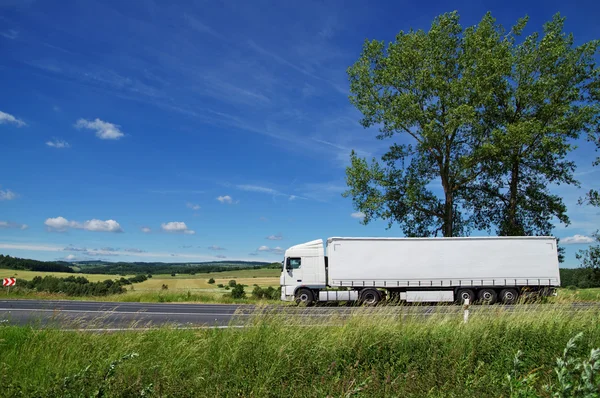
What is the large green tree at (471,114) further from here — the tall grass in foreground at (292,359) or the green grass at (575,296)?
the tall grass in foreground at (292,359)

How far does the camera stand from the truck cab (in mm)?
24859

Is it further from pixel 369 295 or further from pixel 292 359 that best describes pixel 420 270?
pixel 292 359

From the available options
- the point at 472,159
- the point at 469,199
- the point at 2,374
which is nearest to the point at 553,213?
the point at 469,199

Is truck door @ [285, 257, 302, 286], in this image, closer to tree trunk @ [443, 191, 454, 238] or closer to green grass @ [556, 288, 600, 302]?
tree trunk @ [443, 191, 454, 238]

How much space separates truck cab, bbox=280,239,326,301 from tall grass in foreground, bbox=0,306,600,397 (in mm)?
15726

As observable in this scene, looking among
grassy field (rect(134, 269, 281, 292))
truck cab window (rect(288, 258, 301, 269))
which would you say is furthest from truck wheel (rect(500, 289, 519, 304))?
grassy field (rect(134, 269, 281, 292))

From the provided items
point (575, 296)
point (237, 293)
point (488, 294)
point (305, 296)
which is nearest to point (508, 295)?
point (488, 294)

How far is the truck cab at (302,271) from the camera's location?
24.9m

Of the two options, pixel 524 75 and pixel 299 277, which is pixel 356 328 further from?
pixel 524 75

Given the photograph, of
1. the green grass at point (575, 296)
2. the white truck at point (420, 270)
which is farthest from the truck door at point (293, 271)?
the green grass at point (575, 296)

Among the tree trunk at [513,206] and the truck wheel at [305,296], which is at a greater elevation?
the tree trunk at [513,206]

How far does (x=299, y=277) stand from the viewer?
24922 mm

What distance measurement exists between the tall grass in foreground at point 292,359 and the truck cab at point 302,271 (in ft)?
51.6

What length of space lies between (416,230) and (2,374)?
28.9 metres
